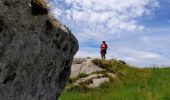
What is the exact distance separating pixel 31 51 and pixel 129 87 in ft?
61.2

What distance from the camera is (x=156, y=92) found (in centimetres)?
2122

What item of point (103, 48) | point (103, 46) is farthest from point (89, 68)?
point (103, 46)

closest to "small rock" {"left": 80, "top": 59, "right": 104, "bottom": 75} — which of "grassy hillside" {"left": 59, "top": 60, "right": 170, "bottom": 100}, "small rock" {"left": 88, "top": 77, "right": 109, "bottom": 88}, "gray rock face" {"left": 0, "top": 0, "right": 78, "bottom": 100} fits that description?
"grassy hillside" {"left": 59, "top": 60, "right": 170, "bottom": 100}

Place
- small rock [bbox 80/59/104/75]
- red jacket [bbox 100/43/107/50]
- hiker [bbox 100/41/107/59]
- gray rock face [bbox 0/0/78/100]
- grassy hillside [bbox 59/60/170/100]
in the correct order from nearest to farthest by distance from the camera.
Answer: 1. gray rock face [bbox 0/0/78/100]
2. grassy hillside [bbox 59/60/170/100]
3. small rock [bbox 80/59/104/75]
4. hiker [bbox 100/41/107/59]
5. red jacket [bbox 100/43/107/50]

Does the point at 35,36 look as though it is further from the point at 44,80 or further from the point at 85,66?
the point at 85,66

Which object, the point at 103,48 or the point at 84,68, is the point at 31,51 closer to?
the point at 84,68

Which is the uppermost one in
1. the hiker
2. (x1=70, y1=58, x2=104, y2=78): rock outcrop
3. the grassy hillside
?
the hiker

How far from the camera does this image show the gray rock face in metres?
6.15

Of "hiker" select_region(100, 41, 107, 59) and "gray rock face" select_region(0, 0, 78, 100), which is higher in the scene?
"hiker" select_region(100, 41, 107, 59)

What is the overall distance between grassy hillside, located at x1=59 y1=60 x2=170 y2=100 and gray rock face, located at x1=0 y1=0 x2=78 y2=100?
12601 mm

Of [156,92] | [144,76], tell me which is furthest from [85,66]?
[156,92]

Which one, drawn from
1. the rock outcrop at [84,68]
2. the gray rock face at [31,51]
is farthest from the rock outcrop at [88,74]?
the gray rock face at [31,51]

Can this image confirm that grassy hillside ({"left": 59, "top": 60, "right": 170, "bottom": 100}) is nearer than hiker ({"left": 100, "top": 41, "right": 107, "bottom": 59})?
Yes

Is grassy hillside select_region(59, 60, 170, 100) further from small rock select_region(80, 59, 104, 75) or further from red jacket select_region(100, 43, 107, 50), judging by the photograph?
red jacket select_region(100, 43, 107, 50)
